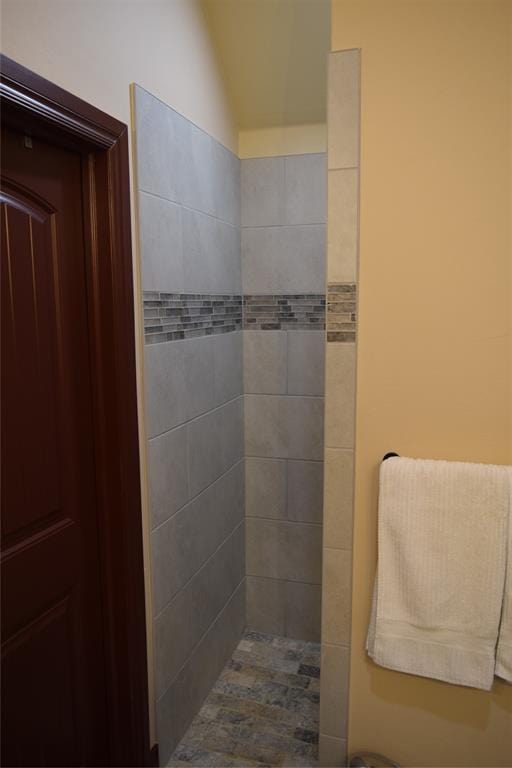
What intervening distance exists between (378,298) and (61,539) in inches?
40.2

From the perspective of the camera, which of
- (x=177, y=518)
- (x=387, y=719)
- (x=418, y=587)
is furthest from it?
(x=177, y=518)

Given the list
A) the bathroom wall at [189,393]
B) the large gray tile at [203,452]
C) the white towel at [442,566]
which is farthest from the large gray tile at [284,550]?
the white towel at [442,566]

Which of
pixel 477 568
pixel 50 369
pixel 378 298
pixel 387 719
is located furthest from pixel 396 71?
pixel 387 719

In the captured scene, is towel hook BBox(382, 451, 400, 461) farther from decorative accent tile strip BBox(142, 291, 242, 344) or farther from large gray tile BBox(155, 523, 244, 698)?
large gray tile BBox(155, 523, 244, 698)

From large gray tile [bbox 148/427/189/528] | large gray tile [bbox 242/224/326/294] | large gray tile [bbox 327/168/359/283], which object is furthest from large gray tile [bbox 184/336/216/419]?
large gray tile [bbox 327/168/359/283]

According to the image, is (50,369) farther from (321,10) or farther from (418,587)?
(321,10)

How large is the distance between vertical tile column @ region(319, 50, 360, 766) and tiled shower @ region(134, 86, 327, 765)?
1.79ft

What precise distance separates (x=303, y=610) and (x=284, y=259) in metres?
1.60

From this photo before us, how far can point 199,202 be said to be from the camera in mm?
1950

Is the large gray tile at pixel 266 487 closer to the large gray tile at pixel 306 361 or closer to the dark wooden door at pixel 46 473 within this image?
the large gray tile at pixel 306 361

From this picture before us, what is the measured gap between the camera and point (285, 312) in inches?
92.9

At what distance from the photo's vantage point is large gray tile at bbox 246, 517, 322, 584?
8.07 ft

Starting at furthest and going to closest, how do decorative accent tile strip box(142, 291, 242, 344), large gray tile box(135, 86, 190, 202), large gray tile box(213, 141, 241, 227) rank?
large gray tile box(213, 141, 241, 227) → decorative accent tile strip box(142, 291, 242, 344) → large gray tile box(135, 86, 190, 202)

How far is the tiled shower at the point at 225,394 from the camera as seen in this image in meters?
1.72
